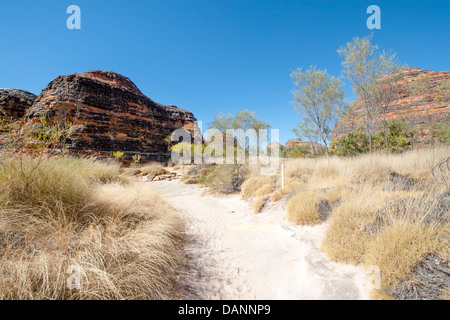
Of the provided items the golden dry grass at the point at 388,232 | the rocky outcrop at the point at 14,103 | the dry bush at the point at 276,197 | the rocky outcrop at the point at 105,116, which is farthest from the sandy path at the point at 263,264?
the rocky outcrop at the point at 14,103

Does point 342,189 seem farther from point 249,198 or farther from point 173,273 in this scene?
point 173,273

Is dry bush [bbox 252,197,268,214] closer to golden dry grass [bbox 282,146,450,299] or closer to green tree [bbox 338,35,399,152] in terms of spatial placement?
golden dry grass [bbox 282,146,450,299]

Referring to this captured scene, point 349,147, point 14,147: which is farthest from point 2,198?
point 349,147

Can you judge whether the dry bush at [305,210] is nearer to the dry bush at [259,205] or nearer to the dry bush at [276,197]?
the dry bush at [276,197]

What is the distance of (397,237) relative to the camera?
208 centimetres

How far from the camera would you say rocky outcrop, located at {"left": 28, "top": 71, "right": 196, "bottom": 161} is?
2006cm

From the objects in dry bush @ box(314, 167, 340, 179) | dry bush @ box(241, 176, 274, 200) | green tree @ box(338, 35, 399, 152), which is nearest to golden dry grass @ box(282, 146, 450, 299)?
dry bush @ box(314, 167, 340, 179)

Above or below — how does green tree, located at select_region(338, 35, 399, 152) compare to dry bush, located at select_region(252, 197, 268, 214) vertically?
above

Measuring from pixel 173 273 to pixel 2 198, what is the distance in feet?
8.42

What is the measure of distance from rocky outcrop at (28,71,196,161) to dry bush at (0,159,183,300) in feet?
60.5

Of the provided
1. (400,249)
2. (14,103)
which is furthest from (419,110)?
(14,103)

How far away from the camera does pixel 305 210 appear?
13.3 feet

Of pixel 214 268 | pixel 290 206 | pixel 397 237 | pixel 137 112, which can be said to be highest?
pixel 137 112

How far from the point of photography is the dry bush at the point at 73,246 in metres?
1.59
